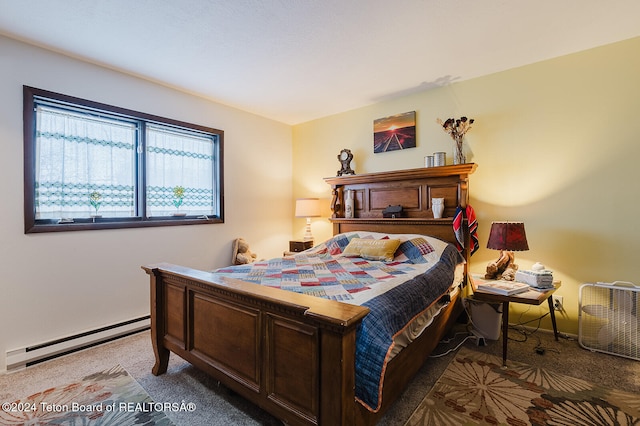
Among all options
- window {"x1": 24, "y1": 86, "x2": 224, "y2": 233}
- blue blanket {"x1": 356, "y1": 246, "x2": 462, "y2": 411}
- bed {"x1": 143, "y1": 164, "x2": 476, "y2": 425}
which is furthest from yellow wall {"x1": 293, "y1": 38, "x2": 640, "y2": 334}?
window {"x1": 24, "y1": 86, "x2": 224, "y2": 233}

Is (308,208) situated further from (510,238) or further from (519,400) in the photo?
(519,400)

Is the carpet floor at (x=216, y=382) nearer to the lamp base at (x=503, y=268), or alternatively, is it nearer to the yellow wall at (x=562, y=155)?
the yellow wall at (x=562, y=155)

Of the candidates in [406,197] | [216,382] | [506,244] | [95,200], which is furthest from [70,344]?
[506,244]

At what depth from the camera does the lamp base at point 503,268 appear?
8.66 ft

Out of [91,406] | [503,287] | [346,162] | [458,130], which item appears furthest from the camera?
[346,162]

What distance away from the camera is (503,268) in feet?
8.97

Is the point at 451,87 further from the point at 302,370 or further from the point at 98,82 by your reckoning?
the point at 98,82

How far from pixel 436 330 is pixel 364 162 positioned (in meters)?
2.38

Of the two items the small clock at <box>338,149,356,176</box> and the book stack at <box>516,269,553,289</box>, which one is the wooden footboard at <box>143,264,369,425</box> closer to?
the book stack at <box>516,269,553,289</box>

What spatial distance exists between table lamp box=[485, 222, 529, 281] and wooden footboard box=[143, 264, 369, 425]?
191 centimetres

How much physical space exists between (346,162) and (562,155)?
228 centimetres

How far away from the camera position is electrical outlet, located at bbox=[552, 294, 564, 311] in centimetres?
273

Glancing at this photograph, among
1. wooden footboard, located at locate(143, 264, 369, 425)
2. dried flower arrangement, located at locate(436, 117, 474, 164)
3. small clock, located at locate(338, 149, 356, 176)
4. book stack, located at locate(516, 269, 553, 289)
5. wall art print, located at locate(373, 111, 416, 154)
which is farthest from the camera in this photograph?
small clock, located at locate(338, 149, 356, 176)

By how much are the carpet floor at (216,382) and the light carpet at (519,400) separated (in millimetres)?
88
